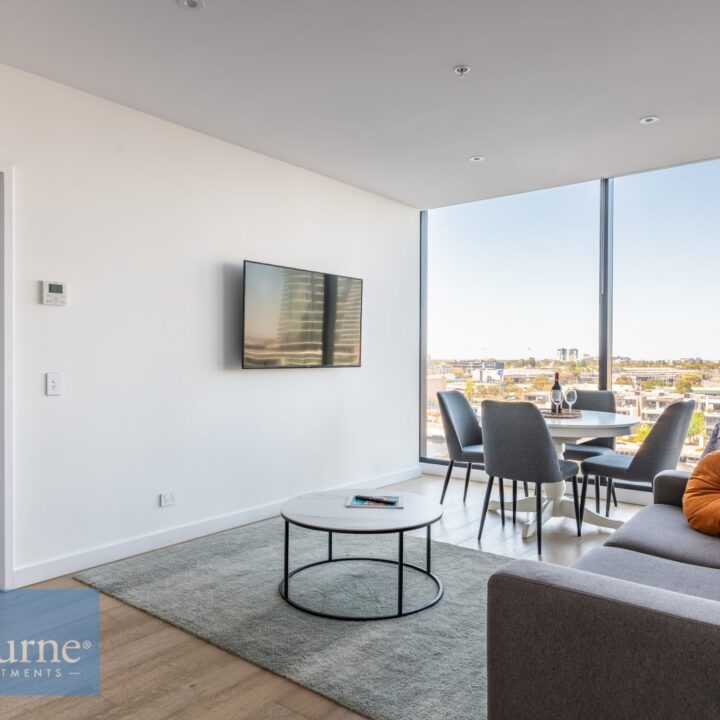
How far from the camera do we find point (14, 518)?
306 cm

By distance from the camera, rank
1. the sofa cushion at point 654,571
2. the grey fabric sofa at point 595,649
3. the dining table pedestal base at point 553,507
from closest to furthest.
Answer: the grey fabric sofa at point 595,649 → the sofa cushion at point 654,571 → the dining table pedestal base at point 553,507

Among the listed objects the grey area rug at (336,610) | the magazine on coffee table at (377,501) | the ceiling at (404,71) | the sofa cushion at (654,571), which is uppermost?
the ceiling at (404,71)

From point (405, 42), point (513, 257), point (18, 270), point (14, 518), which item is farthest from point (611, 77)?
point (14, 518)

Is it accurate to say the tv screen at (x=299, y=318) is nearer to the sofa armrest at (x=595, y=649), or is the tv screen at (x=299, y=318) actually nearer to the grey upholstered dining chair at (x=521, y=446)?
the grey upholstered dining chair at (x=521, y=446)

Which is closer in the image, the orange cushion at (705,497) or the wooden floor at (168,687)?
the wooden floor at (168,687)

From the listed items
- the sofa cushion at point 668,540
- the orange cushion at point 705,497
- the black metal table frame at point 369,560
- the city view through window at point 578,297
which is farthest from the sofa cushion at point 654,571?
the city view through window at point 578,297

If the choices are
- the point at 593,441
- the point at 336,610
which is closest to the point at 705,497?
the point at 336,610

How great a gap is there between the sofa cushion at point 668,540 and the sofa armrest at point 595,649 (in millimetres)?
869

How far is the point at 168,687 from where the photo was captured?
219 centimetres

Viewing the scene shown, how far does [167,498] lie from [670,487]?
2802mm

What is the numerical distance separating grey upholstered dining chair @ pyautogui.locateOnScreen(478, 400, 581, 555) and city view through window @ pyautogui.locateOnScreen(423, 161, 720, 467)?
86cm

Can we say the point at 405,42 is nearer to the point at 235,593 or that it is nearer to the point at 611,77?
the point at 611,77

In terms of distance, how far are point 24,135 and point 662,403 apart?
15.3ft

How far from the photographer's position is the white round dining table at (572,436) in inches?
145
